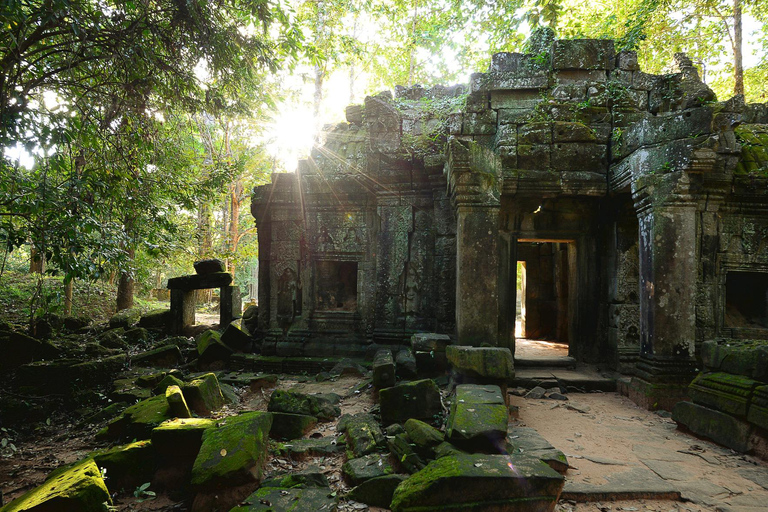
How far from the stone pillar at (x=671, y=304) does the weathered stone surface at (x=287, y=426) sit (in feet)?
13.7

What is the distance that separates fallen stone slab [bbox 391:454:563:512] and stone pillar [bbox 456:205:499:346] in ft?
7.89

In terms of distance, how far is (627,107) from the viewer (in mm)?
5887

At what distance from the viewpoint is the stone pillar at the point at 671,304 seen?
177 inches

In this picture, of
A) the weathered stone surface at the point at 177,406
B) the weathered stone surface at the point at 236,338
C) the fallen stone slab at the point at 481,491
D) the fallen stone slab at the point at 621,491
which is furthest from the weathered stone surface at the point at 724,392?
the weathered stone surface at the point at 236,338

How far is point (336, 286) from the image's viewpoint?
23.5 ft

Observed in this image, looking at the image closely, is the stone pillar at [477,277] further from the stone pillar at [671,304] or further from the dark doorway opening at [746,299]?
the dark doorway opening at [746,299]

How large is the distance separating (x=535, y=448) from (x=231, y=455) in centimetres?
246

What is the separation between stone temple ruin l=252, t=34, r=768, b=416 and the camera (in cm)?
461

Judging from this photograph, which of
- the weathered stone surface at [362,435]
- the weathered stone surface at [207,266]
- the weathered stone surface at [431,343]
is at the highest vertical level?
the weathered stone surface at [207,266]

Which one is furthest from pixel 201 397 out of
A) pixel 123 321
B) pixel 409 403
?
pixel 123 321

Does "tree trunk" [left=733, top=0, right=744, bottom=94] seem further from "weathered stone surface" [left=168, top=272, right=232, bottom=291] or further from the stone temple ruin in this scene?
"weathered stone surface" [left=168, top=272, right=232, bottom=291]

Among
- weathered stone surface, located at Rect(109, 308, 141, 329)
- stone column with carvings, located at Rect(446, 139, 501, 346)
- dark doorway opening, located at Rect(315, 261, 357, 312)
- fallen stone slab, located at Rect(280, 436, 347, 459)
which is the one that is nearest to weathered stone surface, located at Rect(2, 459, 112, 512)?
fallen stone slab, located at Rect(280, 436, 347, 459)

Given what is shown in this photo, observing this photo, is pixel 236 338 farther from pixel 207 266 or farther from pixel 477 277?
pixel 477 277

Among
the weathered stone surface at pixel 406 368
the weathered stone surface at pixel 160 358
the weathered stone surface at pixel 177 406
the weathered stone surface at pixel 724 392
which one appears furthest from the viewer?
the weathered stone surface at pixel 160 358
